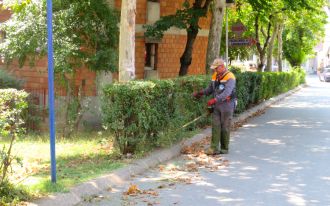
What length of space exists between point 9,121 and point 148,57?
14.2 meters

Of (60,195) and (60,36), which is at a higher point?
(60,36)

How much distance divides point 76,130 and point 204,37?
431 inches

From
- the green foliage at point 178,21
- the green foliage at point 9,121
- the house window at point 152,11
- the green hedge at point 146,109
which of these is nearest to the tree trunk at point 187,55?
the green foliage at point 178,21

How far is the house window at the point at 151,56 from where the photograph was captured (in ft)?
65.5

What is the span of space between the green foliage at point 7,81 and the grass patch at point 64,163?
413cm

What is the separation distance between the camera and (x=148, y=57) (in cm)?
2009

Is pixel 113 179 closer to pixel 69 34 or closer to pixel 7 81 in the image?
pixel 69 34

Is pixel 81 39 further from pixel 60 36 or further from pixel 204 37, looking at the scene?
pixel 204 37

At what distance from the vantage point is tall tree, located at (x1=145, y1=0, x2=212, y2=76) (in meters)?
17.8

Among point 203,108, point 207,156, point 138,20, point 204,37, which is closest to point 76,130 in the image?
point 203,108

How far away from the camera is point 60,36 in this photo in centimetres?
1289

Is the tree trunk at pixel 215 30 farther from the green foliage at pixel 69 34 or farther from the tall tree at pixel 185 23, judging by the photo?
the green foliage at pixel 69 34

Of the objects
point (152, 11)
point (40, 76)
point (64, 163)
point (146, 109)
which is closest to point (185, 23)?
point (152, 11)

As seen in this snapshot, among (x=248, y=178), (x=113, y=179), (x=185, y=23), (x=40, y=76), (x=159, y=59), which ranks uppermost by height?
(x=185, y=23)
